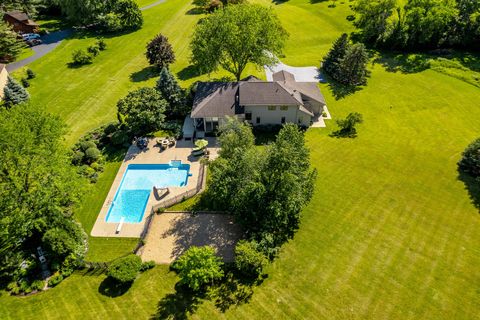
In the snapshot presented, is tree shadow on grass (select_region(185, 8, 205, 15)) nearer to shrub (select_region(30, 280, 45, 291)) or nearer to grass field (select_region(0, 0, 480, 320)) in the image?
grass field (select_region(0, 0, 480, 320))

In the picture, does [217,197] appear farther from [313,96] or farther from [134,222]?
[313,96]

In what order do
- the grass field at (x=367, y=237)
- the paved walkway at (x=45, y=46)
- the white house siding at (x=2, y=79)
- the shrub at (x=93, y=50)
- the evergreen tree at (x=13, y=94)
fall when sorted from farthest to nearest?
the shrub at (x=93, y=50) → the paved walkway at (x=45, y=46) → the white house siding at (x=2, y=79) → the evergreen tree at (x=13, y=94) → the grass field at (x=367, y=237)

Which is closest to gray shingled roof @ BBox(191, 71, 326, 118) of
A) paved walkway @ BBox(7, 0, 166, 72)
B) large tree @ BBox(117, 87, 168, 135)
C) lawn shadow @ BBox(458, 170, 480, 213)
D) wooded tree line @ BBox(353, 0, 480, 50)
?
large tree @ BBox(117, 87, 168, 135)

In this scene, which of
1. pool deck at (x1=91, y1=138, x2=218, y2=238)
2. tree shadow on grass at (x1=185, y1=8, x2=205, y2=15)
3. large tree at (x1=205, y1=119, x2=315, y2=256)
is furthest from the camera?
tree shadow on grass at (x1=185, y1=8, x2=205, y2=15)

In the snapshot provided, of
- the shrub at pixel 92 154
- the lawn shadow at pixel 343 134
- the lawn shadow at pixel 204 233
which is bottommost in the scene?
the lawn shadow at pixel 204 233

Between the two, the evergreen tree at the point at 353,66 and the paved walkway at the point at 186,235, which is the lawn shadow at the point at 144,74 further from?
the evergreen tree at the point at 353,66

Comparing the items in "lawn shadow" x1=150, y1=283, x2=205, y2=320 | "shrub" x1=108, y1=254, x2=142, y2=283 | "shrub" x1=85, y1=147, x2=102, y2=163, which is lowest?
"lawn shadow" x1=150, y1=283, x2=205, y2=320

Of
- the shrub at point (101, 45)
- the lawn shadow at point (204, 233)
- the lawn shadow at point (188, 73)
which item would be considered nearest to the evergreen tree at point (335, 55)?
the lawn shadow at point (188, 73)

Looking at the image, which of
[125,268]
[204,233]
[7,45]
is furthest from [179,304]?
[7,45]
